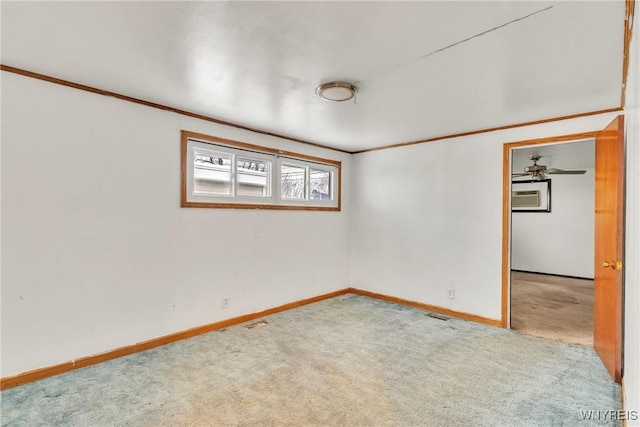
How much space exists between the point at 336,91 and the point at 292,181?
1.98 m

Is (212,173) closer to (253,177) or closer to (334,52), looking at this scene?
(253,177)

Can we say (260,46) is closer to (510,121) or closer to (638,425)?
(638,425)

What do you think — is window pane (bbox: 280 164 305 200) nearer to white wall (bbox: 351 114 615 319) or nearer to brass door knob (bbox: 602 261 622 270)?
white wall (bbox: 351 114 615 319)

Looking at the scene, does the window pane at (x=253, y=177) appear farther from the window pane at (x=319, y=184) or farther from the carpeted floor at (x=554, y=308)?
the carpeted floor at (x=554, y=308)

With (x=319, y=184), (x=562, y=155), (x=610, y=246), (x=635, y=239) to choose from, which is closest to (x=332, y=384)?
(x=635, y=239)

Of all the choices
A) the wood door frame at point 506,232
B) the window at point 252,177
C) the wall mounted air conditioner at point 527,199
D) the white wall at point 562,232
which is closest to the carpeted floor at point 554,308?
the wood door frame at point 506,232

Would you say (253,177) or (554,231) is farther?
(554,231)

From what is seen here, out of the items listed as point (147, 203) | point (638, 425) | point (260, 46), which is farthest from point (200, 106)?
point (638, 425)

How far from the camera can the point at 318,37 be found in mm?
1781

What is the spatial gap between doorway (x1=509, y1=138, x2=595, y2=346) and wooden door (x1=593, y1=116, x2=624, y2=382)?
159cm

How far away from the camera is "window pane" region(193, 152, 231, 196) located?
3335 millimetres

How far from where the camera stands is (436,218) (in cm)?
408

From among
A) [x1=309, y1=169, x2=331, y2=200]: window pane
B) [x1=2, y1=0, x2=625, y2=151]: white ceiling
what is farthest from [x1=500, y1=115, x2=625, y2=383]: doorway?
[x1=309, y1=169, x2=331, y2=200]: window pane

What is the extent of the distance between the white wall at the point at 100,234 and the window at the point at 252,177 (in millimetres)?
109
